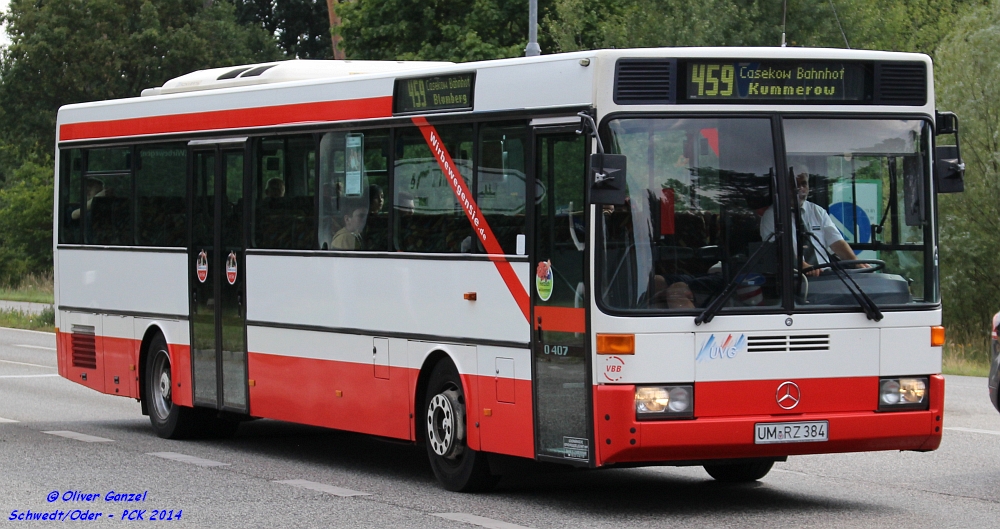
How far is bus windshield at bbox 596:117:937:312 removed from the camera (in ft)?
31.6

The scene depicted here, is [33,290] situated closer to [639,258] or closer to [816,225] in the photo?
[639,258]

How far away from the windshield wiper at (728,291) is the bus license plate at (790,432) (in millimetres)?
714

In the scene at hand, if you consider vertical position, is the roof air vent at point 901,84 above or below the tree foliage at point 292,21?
below

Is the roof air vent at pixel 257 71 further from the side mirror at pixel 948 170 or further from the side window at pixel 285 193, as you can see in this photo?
the side mirror at pixel 948 170

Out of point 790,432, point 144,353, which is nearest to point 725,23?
point 144,353

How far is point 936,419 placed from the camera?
1006cm

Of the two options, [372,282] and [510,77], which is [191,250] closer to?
[372,282]

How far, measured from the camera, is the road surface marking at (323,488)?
1104 centimetres

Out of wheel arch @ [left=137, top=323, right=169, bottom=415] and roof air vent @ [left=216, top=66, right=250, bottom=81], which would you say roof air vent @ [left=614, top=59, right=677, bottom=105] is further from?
wheel arch @ [left=137, top=323, right=169, bottom=415]

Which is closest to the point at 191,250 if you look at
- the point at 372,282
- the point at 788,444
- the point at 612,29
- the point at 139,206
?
the point at 139,206

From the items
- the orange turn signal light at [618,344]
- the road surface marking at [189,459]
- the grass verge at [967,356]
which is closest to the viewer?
the orange turn signal light at [618,344]

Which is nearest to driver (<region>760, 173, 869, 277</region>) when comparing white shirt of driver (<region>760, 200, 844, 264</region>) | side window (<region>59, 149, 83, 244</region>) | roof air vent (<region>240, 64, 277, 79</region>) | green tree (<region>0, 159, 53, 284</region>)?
white shirt of driver (<region>760, 200, 844, 264</region>)

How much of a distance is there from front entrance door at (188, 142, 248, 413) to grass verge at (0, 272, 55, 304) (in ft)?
123

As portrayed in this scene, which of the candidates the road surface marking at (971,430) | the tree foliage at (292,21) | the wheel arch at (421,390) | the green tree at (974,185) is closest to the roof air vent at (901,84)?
the wheel arch at (421,390)
